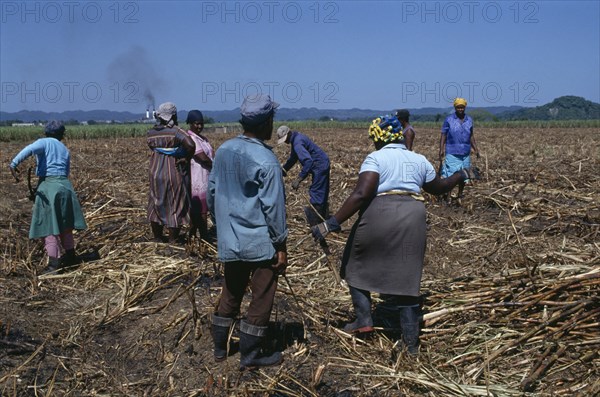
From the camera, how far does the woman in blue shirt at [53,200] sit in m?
6.22

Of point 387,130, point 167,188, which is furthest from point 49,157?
point 387,130

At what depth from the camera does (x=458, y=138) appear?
30.4 ft

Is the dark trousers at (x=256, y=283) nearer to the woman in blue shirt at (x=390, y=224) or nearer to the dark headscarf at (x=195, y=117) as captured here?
the woman in blue shirt at (x=390, y=224)

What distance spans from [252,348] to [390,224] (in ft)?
4.15

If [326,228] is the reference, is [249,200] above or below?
above

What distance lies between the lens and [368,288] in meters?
4.34

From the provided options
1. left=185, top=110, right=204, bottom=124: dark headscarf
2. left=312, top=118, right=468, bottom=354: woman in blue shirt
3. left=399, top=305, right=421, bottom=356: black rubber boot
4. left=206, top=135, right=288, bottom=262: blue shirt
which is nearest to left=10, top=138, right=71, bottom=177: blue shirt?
left=185, top=110, right=204, bottom=124: dark headscarf

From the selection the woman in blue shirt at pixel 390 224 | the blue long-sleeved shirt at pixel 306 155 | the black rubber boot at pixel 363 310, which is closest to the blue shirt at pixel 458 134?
the blue long-sleeved shirt at pixel 306 155

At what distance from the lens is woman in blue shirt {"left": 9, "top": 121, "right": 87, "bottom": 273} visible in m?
6.22

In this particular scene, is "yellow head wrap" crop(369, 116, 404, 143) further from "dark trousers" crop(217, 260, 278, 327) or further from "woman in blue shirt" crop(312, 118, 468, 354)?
"dark trousers" crop(217, 260, 278, 327)

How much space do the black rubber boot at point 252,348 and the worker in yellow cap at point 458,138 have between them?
5.89 m

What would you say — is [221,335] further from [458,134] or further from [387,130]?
[458,134]

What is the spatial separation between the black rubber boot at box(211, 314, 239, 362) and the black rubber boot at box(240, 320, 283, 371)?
0.44 ft

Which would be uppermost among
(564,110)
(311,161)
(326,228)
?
(564,110)
